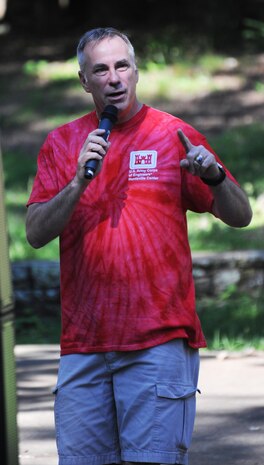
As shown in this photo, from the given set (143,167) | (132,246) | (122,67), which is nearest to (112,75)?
(122,67)

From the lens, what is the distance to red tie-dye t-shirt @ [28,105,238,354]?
3.73m

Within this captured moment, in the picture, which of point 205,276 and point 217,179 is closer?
point 217,179

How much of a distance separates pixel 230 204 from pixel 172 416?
692mm

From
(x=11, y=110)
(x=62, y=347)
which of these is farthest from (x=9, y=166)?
(x=62, y=347)

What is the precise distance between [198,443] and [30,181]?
7812 mm

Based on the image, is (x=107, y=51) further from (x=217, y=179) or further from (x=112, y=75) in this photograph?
(x=217, y=179)

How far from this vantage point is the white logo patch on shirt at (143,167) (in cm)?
376

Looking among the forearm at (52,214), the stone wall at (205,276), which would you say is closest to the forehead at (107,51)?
the forearm at (52,214)

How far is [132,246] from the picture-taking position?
3727 millimetres

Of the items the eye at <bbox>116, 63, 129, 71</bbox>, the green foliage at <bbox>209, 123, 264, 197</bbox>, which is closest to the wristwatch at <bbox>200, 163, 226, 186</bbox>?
the eye at <bbox>116, 63, 129, 71</bbox>

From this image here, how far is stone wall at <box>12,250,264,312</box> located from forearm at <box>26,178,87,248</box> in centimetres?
607

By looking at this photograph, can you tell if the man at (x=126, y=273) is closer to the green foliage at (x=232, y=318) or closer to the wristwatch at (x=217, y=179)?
the wristwatch at (x=217, y=179)

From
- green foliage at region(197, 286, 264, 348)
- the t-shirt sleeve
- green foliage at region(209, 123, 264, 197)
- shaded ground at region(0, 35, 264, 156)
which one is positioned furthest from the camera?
shaded ground at region(0, 35, 264, 156)

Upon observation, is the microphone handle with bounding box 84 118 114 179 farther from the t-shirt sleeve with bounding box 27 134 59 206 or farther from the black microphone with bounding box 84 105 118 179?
the t-shirt sleeve with bounding box 27 134 59 206
